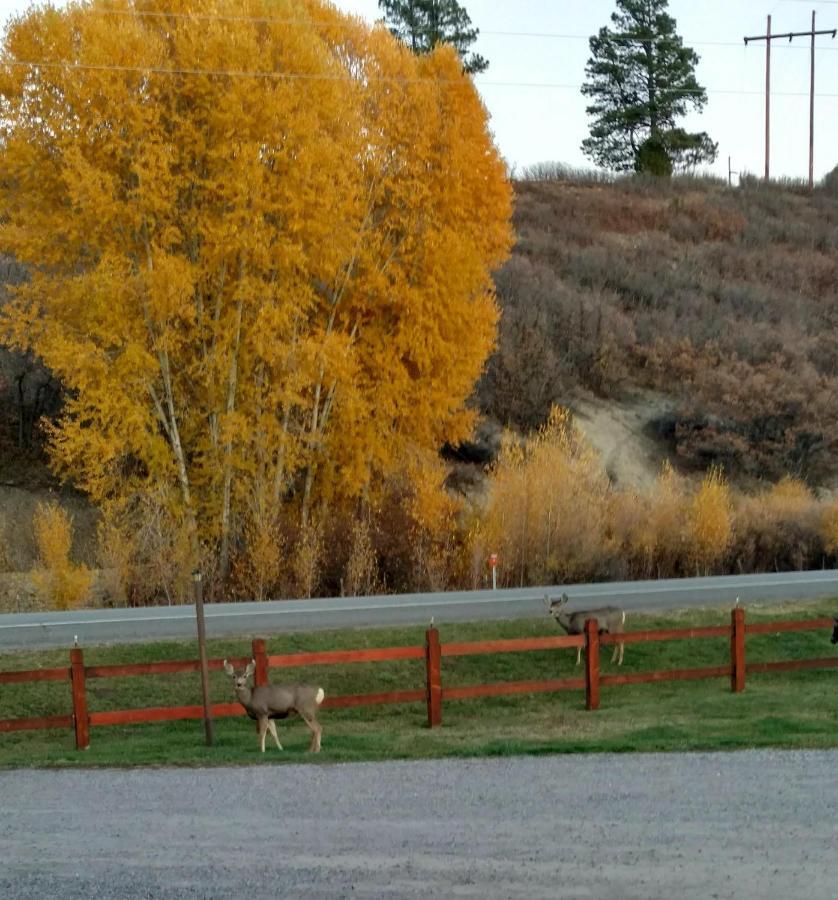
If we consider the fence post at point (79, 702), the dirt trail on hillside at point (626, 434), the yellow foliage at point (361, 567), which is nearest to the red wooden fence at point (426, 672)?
the fence post at point (79, 702)

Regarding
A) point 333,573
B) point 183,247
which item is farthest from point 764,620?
point 183,247

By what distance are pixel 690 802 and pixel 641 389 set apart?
34419mm

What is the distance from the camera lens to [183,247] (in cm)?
2917

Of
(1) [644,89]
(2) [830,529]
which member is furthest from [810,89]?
(2) [830,529]

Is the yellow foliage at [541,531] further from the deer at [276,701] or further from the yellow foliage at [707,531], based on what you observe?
the deer at [276,701]

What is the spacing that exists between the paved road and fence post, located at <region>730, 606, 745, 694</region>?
4.60m

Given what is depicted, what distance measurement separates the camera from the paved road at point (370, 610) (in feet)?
68.3

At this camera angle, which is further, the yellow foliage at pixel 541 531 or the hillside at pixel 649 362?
the hillside at pixel 649 362

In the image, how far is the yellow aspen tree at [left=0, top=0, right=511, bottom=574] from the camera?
90.2ft

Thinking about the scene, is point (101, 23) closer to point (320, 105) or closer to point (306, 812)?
point (320, 105)

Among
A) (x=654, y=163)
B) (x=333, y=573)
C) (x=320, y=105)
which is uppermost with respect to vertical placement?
(x=654, y=163)

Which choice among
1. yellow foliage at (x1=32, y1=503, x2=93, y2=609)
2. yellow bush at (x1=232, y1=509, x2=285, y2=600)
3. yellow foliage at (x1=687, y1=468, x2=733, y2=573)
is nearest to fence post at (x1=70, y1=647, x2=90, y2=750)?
yellow foliage at (x1=32, y1=503, x2=93, y2=609)

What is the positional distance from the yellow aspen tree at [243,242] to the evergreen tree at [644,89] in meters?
38.6

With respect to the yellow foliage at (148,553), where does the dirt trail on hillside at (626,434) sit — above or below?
above
